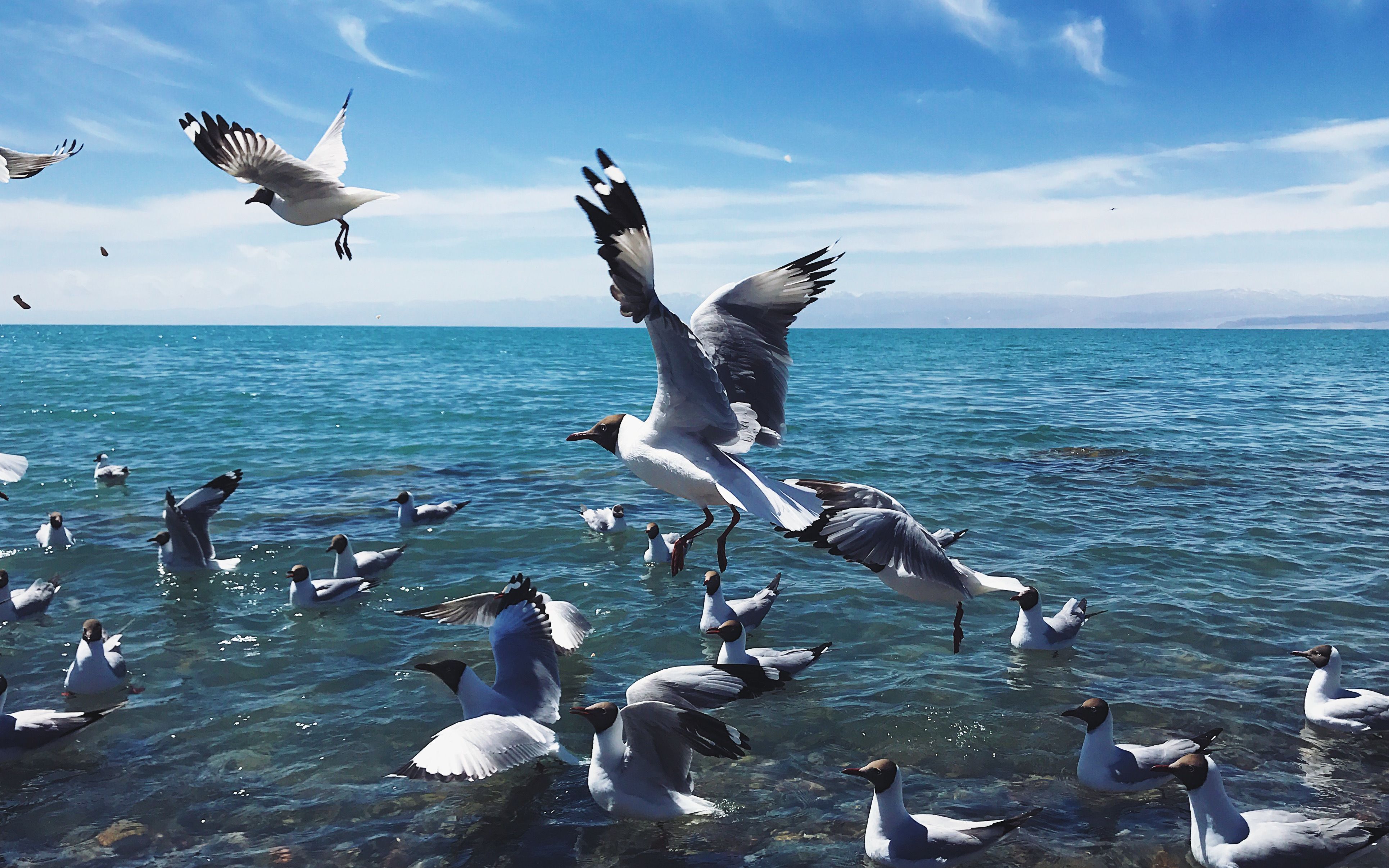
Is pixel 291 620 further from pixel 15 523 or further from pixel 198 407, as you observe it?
pixel 198 407

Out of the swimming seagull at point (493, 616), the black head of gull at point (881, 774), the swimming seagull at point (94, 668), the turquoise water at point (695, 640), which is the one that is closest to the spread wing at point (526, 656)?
the turquoise water at point (695, 640)

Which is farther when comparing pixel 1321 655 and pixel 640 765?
pixel 1321 655

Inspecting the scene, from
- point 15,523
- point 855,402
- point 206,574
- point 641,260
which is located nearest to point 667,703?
point 641,260

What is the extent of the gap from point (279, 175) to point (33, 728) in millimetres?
4658

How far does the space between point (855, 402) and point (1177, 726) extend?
26546 millimetres

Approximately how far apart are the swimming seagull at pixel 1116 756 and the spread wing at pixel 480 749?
384 centimetres

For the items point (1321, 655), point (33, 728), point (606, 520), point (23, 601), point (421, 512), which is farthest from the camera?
point (421, 512)

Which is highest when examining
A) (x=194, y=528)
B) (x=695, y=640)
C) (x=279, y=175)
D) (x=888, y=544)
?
(x=279, y=175)

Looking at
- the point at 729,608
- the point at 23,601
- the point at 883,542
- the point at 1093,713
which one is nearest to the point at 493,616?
the point at 729,608

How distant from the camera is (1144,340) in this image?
141 meters

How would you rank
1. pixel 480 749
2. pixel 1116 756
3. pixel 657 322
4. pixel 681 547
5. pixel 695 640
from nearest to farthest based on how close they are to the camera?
1. pixel 657 322
2. pixel 480 749
3. pixel 681 547
4. pixel 1116 756
5. pixel 695 640

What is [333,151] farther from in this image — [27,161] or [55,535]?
[55,535]

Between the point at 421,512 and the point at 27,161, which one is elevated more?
the point at 27,161

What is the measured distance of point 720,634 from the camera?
346 inches
